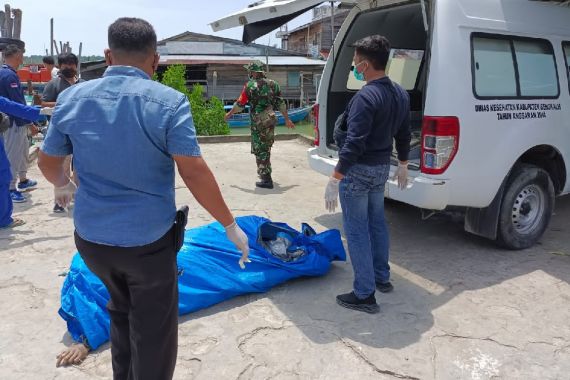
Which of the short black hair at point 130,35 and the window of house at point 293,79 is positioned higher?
the window of house at point 293,79

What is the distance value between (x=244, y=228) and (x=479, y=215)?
2.12 metres

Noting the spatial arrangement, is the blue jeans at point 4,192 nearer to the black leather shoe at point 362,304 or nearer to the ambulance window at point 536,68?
the black leather shoe at point 362,304

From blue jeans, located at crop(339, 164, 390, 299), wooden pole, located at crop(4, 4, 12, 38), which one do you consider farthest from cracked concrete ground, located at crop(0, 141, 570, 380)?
wooden pole, located at crop(4, 4, 12, 38)

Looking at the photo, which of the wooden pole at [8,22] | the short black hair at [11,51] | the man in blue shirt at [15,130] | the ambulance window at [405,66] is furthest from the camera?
the wooden pole at [8,22]

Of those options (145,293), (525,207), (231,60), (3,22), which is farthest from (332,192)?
(231,60)

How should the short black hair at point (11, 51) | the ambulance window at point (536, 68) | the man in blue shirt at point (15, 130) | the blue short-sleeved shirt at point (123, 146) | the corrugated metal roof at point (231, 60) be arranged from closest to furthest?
the blue short-sleeved shirt at point (123, 146)
the ambulance window at point (536, 68)
the man in blue shirt at point (15, 130)
the short black hair at point (11, 51)
the corrugated metal roof at point (231, 60)

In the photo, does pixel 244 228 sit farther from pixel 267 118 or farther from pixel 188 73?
pixel 188 73

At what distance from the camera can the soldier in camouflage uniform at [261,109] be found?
22.8ft

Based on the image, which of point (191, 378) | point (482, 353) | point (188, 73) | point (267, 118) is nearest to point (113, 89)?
point (191, 378)

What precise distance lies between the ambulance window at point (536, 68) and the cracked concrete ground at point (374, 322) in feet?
4.94

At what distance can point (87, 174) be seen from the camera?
1.97 meters

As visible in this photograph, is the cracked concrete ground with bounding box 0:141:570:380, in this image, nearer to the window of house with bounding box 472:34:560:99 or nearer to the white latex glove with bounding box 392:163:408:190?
the white latex glove with bounding box 392:163:408:190

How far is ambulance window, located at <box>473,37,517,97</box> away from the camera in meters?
3.90

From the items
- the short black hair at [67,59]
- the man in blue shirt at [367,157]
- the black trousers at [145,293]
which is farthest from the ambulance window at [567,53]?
the short black hair at [67,59]
